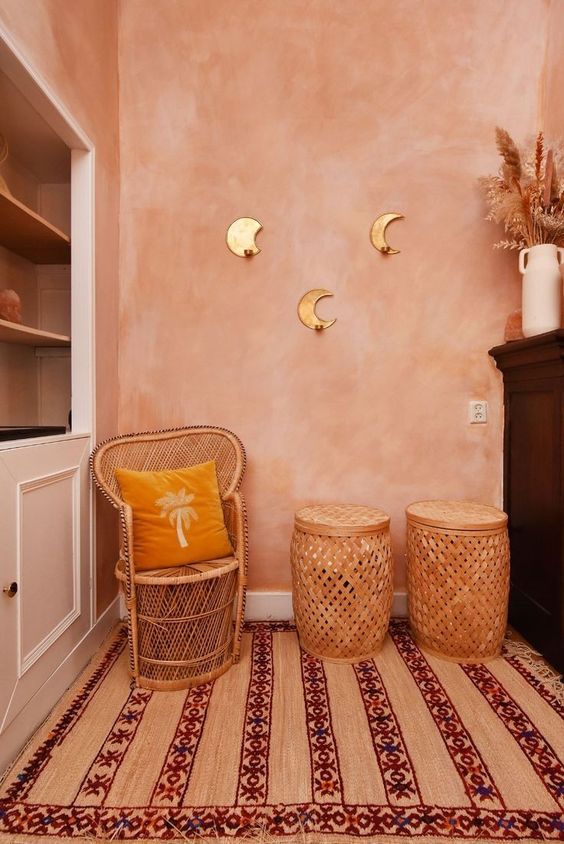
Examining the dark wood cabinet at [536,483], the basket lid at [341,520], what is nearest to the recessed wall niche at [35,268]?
the basket lid at [341,520]

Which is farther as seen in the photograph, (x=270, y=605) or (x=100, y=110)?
(x=270, y=605)

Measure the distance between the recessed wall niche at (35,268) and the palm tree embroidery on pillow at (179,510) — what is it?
0.49 m

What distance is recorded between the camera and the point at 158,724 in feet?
4.77

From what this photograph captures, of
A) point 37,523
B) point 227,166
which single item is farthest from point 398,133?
point 37,523

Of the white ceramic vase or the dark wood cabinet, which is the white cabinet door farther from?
the white ceramic vase

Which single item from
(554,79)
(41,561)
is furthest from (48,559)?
(554,79)

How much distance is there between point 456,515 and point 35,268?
222 centimetres

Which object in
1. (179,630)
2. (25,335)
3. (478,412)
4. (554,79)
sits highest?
(554,79)

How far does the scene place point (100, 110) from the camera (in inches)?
77.7

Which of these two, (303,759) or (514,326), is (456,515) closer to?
(514,326)

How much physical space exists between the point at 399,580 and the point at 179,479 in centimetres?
119

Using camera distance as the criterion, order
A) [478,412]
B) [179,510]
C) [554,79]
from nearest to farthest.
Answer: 1. [179,510]
2. [554,79]
3. [478,412]

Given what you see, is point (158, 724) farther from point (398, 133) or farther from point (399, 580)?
point (398, 133)

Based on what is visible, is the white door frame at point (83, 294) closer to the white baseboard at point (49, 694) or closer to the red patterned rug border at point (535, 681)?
the white baseboard at point (49, 694)
